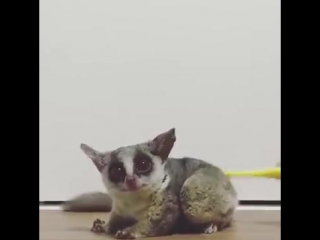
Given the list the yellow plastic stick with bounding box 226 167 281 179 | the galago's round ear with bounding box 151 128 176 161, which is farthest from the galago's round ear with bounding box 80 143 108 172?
the yellow plastic stick with bounding box 226 167 281 179

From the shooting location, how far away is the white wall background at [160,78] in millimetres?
1071

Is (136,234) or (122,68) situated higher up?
(122,68)

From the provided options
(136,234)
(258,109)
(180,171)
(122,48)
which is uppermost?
(122,48)

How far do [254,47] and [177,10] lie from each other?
0.63 feet

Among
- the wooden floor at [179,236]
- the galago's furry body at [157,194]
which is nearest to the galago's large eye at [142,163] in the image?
the galago's furry body at [157,194]

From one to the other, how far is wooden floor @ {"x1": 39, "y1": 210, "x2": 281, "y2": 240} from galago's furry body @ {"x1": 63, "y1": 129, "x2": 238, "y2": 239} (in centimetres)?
2

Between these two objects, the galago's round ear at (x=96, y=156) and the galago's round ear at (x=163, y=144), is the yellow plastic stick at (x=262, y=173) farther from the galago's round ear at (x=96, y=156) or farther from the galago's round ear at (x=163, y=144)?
the galago's round ear at (x=96, y=156)

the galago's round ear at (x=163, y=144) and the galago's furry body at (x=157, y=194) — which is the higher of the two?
the galago's round ear at (x=163, y=144)

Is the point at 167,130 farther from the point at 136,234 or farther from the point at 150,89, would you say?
the point at 136,234

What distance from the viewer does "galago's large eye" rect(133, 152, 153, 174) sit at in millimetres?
1007

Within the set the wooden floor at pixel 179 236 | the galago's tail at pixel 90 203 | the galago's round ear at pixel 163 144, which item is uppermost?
the galago's round ear at pixel 163 144

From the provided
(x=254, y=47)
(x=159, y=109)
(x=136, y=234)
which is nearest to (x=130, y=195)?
(x=136, y=234)

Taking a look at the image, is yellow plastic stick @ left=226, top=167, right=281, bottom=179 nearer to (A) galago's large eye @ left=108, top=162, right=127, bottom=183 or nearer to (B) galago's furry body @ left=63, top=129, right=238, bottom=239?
(B) galago's furry body @ left=63, top=129, right=238, bottom=239

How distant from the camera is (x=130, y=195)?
1.01 meters
